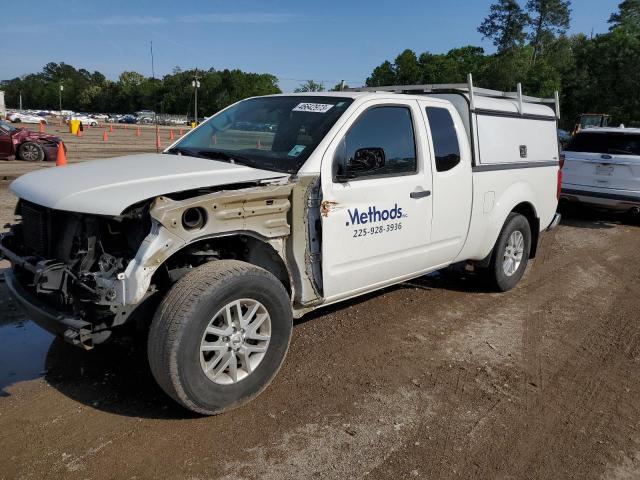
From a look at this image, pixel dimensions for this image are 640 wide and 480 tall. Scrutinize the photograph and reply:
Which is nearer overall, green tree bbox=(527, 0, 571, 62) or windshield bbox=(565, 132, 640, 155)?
windshield bbox=(565, 132, 640, 155)

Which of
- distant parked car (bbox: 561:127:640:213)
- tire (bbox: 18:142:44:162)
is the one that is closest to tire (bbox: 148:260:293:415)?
distant parked car (bbox: 561:127:640:213)

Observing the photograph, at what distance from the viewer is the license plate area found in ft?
31.4

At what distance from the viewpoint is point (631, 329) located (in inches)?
199

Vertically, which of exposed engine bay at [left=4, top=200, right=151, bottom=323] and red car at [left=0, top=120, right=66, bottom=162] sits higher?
red car at [left=0, top=120, right=66, bottom=162]

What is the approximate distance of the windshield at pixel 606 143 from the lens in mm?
9500

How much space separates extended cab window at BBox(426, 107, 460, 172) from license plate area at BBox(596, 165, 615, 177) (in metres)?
6.15

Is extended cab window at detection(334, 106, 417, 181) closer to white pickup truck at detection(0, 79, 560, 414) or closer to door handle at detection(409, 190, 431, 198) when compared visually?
white pickup truck at detection(0, 79, 560, 414)

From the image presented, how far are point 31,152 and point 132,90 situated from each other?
125189 mm

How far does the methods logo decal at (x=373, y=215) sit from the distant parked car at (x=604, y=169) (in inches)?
274

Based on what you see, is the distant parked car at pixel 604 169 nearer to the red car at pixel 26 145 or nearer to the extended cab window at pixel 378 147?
the extended cab window at pixel 378 147

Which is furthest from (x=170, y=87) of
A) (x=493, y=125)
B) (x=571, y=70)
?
(x=493, y=125)

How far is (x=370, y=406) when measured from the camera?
3.50m

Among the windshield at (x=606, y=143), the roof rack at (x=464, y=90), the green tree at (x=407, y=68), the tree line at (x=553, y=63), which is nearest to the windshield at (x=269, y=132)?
the roof rack at (x=464, y=90)

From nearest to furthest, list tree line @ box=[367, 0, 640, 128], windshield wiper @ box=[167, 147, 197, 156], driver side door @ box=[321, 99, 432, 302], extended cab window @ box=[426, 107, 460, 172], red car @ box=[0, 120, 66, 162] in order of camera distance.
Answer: driver side door @ box=[321, 99, 432, 302], windshield wiper @ box=[167, 147, 197, 156], extended cab window @ box=[426, 107, 460, 172], red car @ box=[0, 120, 66, 162], tree line @ box=[367, 0, 640, 128]
